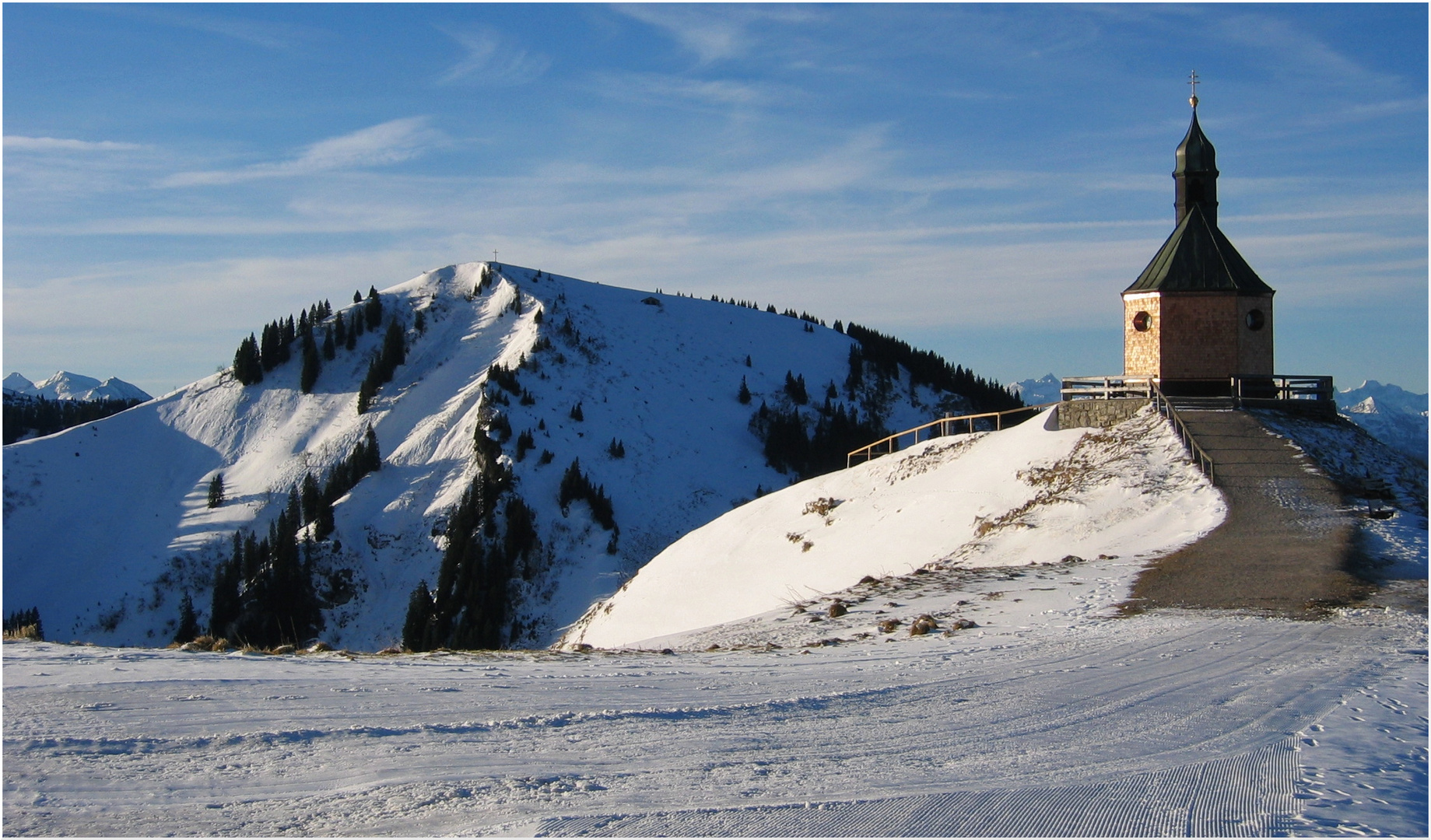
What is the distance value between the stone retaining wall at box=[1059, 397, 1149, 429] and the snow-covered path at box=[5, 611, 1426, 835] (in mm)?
17111

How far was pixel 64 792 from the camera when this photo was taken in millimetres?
6582

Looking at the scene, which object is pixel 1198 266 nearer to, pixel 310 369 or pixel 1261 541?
pixel 1261 541

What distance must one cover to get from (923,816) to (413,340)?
310 feet

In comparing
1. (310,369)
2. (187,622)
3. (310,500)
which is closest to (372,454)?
(310,500)

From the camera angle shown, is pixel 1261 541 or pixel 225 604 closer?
pixel 1261 541

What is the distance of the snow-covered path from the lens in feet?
21.4

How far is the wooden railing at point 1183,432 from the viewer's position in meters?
23.2

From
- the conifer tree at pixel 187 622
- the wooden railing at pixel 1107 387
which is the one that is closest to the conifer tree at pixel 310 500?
the conifer tree at pixel 187 622

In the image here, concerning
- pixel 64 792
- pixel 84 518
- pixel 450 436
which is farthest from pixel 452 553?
pixel 64 792

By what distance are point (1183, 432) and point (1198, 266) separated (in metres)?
7.35

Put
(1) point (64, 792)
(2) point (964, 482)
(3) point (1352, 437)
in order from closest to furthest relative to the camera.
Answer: (1) point (64, 792), (3) point (1352, 437), (2) point (964, 482)

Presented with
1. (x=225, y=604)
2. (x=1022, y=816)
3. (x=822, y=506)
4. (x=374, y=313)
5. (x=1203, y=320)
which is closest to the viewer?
(x=1022, y=816)

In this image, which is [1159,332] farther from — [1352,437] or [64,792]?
[64,792]

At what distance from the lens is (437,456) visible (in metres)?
77.7
